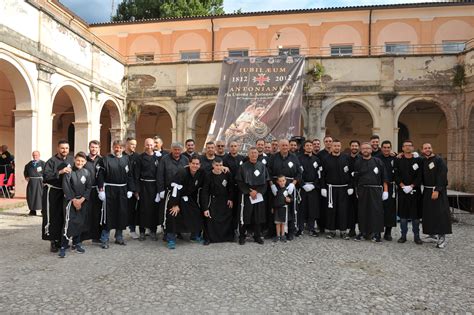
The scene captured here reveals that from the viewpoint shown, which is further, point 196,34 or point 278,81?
point 196,34

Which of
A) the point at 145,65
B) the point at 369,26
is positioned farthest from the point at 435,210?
the point at 369,26

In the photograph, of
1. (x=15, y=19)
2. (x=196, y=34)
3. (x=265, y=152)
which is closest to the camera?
(x=265, y=152)

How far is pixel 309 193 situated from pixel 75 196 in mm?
4576

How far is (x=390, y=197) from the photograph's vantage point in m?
7.86

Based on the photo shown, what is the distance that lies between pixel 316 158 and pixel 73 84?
10.5 meters

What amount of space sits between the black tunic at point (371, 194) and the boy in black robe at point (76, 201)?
5.17 metres

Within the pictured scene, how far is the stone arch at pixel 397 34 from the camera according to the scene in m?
21.1

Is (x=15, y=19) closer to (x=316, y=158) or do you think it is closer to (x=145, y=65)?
(x=145, y=65)

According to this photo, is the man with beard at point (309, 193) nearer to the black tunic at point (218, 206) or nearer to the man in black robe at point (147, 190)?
the black tunic at point (218, 206)

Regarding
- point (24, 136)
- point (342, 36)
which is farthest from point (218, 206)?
point (342, 36)

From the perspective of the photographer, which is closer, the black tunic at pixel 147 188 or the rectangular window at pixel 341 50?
the black tunic at pixel 147 188

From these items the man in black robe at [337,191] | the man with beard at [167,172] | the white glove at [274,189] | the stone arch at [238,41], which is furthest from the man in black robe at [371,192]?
the stone arch at [238,41]

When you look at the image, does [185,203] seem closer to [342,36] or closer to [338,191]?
[338,191]

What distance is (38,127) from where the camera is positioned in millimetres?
12117
